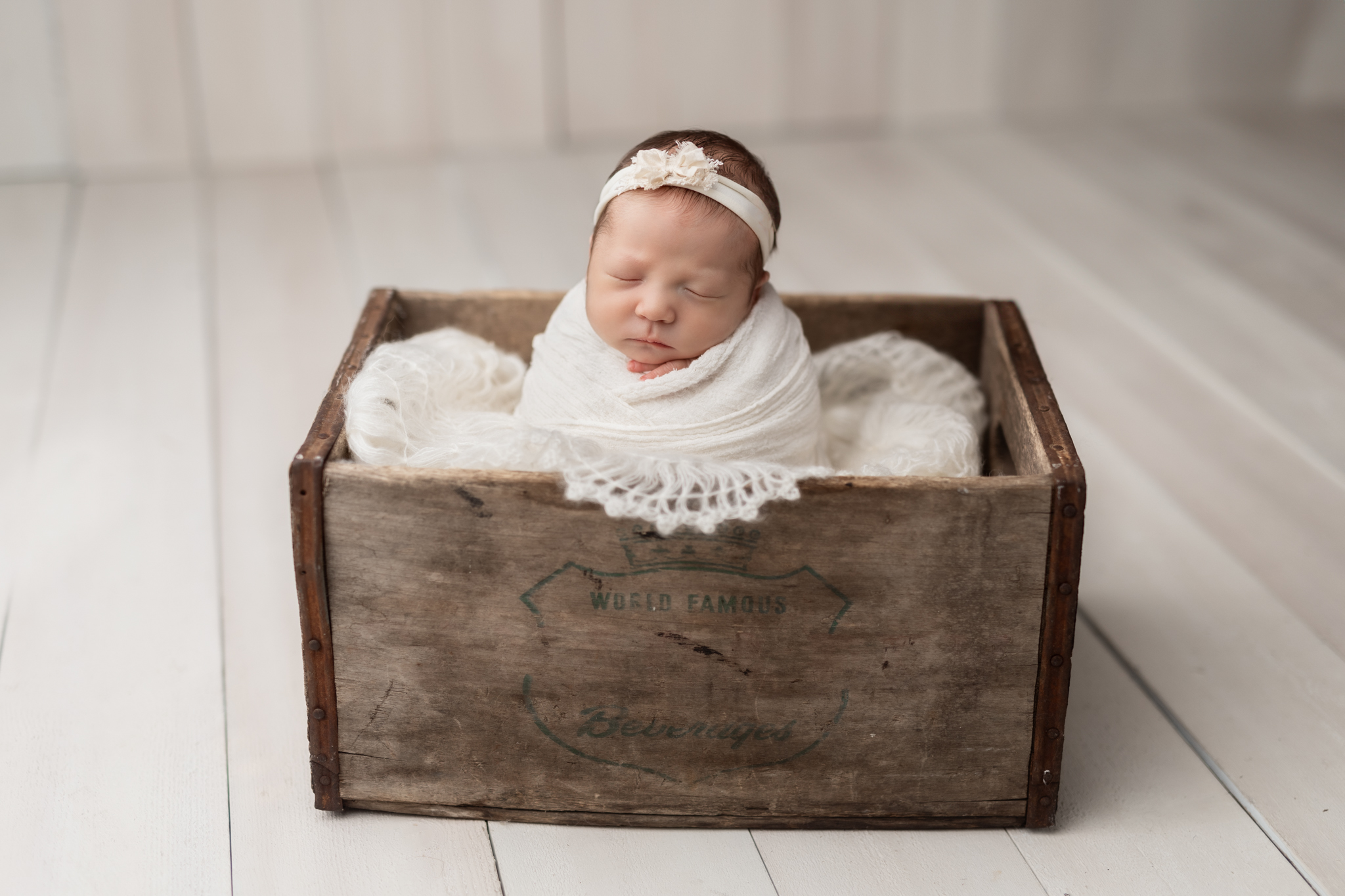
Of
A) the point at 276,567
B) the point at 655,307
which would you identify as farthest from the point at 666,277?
the point at 276,567

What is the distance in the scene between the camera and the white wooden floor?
94 centimetres

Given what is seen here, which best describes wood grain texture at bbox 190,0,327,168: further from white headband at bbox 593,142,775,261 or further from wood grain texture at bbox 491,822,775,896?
wood grain texture at bbox 491,822,775,896

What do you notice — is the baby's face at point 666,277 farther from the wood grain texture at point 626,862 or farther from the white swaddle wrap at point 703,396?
the wood grain texture at point 626,862

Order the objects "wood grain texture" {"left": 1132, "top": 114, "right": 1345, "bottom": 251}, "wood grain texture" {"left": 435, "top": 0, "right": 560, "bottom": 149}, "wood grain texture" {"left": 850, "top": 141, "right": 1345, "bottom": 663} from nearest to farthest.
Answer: "wood grain texture" {"left": 850, "top": 141, "right": 1345, "bottom": 663}
"wood grain texture" {"left": 1132, "top": 114, "right": 1345, "bottom": 251}
"wood grain texture" {"left": 435, "top": 0, "right": 560, "bottom": 149}

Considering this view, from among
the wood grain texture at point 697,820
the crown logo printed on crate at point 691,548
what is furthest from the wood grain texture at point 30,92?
the crown logo printed on crate at point 691,548

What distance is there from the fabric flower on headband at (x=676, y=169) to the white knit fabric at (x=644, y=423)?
12cm

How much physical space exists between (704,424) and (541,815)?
0.30 meters

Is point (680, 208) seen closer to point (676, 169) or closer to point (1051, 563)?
point (676, 169)

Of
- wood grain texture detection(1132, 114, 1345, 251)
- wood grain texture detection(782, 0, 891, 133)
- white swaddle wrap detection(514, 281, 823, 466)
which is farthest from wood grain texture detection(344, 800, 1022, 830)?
wood grain texture detection(782, 0, 891, 133)

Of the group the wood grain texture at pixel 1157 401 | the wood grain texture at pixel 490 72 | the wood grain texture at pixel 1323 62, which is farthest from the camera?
the wood grain texture at pixel 1323 62

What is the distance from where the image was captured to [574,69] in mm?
2406

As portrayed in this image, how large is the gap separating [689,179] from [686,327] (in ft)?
0.34

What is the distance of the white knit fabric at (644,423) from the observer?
85cm

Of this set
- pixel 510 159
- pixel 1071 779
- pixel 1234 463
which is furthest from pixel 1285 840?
pixel 510 159
